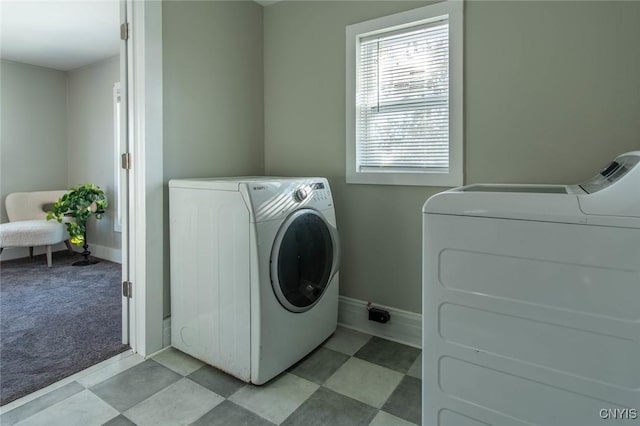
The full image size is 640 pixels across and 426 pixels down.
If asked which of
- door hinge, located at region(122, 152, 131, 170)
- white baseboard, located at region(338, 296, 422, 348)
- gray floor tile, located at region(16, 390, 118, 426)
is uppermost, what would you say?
door hinge, located at region(122, 152, 131, 170)

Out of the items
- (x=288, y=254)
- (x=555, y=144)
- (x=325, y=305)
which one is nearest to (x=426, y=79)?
(x=555, y=144)

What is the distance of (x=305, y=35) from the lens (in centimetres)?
251

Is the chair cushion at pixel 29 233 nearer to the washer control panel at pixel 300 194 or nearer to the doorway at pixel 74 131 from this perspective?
the doorway at pixel 74 131

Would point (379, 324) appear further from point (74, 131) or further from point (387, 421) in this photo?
point (74, 131)

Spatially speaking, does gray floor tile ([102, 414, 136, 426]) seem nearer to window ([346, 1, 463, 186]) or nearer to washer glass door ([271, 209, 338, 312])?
washer glass door ([271, 209, 338, 312])

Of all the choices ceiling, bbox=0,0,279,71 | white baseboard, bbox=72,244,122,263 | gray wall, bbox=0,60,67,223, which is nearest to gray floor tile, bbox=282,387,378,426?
ceiling, bbox=0,0,279,71

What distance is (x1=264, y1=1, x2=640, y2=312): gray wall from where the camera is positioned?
1.61 meters

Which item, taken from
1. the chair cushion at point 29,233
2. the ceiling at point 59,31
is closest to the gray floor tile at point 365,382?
the ceiling at point 59,31

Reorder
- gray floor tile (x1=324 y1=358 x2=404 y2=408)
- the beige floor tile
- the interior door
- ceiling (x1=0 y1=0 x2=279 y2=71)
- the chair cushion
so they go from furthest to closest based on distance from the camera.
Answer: the chair cushion
ceiling (x1=0 y1=0 x2=279 y2=71)
the interior door
gray floor tile (x1=324 y1=358 x2=404 y2=408)
the beige floor tile

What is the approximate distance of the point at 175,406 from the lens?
158 centimetres

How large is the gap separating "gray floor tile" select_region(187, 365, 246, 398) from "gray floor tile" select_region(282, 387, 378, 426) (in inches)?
14.2

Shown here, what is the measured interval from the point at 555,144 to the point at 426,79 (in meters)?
0.77

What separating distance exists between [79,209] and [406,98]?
3935 mm

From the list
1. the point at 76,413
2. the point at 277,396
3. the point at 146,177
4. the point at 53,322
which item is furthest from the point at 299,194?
the point at 53,322
